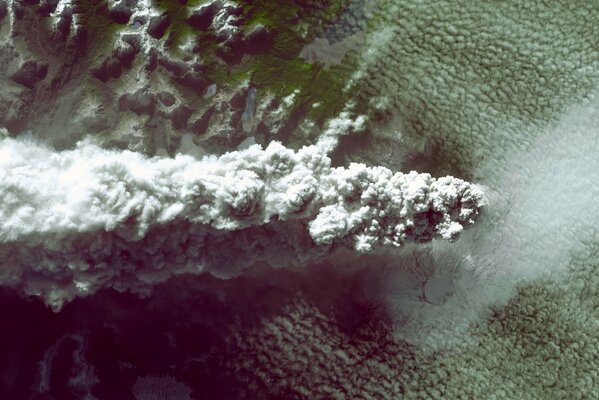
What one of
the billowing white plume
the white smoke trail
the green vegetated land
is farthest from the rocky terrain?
the white smoke trail

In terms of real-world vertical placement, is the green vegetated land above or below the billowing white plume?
above

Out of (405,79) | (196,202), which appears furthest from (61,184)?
(405,79)

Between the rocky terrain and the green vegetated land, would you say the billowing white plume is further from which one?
the green vegetated land

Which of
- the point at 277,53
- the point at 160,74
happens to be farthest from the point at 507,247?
the point at 160,74

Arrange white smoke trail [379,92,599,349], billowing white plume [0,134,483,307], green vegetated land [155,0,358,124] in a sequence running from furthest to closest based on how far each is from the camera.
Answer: green vegetated land [155,0,358,124], white smoke trail [379,92,599,349], billowing white plume [0,134,483,307]

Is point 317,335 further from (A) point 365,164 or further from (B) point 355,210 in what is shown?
(A) point 365,164

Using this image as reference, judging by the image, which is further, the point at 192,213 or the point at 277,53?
the point at 277,53

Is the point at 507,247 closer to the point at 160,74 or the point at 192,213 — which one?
the point at 192,213

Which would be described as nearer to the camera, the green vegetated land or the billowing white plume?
the billowing white plume

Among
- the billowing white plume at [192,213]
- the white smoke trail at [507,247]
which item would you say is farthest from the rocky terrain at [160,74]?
the white smoke trail at [507,247]
